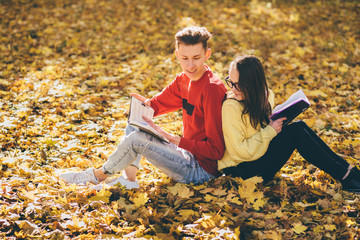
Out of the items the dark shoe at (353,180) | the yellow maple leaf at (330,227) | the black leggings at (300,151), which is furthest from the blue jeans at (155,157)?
the dark shoe at (353,180)

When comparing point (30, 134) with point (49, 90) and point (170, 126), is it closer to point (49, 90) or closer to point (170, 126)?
point (49, 90)

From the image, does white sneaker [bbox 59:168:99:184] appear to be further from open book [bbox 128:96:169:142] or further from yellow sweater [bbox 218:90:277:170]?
yellow sweater [bbox 218:90:277:170]

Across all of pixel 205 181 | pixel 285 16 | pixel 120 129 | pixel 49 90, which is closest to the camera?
pixel 205 181

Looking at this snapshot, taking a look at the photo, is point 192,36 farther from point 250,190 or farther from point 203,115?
point 250,190

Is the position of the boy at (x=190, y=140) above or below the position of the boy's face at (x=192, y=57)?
below

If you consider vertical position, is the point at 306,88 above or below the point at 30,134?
above

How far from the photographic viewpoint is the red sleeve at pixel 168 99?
3238mm

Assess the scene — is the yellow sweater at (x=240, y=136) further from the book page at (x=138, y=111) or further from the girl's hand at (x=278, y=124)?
the book page at (x=138, y=111)

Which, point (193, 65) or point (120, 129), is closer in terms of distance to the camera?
point (193, 65)

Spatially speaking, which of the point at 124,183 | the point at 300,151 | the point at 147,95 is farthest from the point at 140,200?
the point at 147,95

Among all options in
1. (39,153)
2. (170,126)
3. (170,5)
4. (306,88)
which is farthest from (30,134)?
(170,5)

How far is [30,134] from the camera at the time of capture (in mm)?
3764

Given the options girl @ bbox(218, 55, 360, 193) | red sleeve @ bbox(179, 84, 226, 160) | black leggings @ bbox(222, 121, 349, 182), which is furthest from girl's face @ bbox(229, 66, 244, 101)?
black leggings @ bbox(222, 121, 349, 182)

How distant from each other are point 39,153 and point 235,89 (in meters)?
2.03
